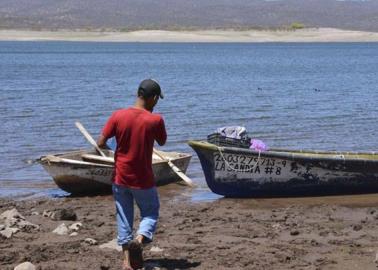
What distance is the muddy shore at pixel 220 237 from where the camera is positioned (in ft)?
26.0

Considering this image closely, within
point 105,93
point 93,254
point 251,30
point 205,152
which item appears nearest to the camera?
point 93,254

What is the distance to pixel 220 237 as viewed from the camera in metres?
9.04

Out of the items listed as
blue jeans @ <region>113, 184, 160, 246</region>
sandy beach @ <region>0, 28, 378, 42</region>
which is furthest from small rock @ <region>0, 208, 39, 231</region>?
sandy beach @ <region>0, 28, 378, 42</region>

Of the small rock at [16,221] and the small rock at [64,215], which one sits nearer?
the small rock at [16,221]

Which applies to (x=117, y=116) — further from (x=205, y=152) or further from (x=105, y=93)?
(x=105, y=93)

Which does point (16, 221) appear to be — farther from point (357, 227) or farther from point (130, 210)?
point (357, 227)

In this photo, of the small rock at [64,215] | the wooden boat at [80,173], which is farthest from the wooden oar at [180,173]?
the small rock at [64,215]

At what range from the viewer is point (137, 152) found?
7.32m

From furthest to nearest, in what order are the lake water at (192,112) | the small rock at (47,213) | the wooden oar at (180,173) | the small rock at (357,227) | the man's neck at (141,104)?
1. the lake water at (192,112)
2. the wooden oar at (180,173)
3. the small rock at (47,213)
4. the small rock at (357,227)
5. the man's neck at (141,104)

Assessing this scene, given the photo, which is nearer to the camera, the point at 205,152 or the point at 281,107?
the point at 205,152

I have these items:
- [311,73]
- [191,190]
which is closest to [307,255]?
[191,190]

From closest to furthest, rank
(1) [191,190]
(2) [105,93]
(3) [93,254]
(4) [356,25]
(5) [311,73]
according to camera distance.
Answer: (3) [93,254] → (1) [191,190] → (2) [105,93] → (5) [311,73] → (4) [356,25]

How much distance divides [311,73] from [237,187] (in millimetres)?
36345

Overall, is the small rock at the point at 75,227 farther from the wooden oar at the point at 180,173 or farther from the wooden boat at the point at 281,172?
the wooden oar at the point at 180,173
